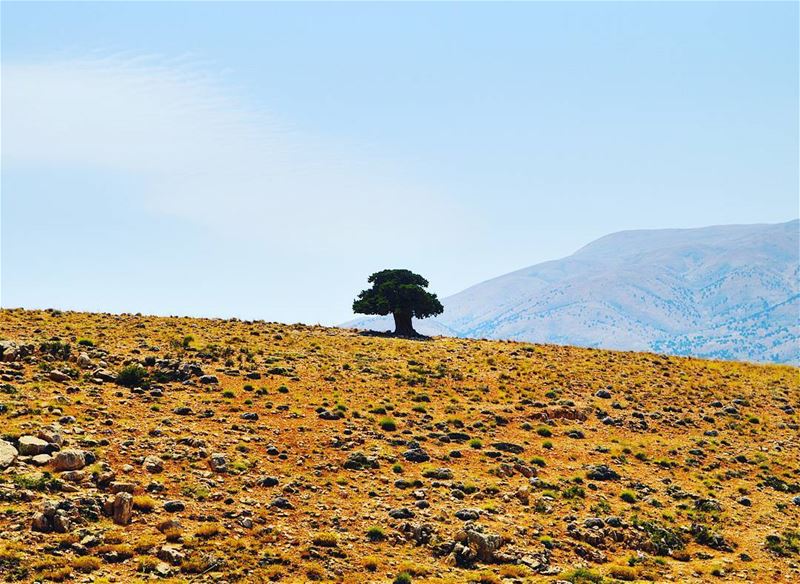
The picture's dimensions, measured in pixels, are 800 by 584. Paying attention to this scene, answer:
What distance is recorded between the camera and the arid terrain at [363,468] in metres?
24.1

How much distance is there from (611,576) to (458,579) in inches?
262

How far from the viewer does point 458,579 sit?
24.0 metres

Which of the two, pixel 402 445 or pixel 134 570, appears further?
pixel 402 445

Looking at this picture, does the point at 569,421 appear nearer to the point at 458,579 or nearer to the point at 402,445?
the point at 402,445

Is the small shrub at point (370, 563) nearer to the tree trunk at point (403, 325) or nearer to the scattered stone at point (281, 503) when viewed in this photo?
the scattered stone at point (281, 503)

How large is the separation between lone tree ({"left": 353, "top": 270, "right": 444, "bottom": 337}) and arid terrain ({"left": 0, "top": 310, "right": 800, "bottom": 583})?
2218 cm

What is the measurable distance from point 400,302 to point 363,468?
161ft

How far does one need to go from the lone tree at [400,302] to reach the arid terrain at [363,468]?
873 inches

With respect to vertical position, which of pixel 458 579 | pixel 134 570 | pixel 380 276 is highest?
pixel 380 276

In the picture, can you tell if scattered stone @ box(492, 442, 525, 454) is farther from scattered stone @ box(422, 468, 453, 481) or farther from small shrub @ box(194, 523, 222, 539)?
small shrub @ box(194, 523, 222, 539)

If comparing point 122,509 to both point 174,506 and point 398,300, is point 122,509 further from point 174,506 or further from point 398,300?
point 398,300

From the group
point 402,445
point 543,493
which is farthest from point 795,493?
point 402,445

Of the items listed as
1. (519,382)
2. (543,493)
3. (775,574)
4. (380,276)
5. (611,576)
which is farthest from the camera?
(380,276)

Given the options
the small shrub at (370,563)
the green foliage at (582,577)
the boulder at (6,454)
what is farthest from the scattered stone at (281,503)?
the green foliage at (582,577)
